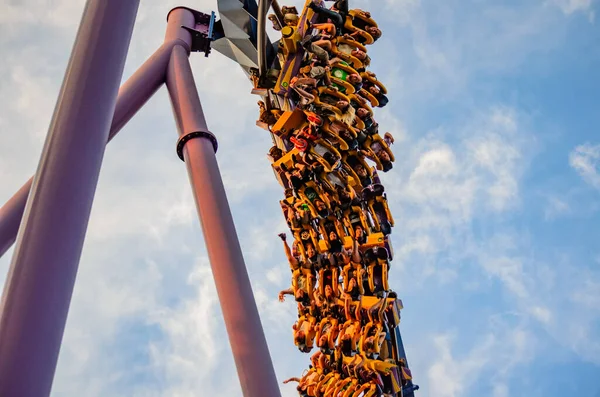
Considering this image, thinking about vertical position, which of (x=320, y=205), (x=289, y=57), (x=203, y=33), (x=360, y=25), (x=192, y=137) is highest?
(x=360, y=25)

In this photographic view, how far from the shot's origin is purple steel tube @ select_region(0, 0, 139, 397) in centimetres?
232

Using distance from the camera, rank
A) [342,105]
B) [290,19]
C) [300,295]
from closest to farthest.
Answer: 1. [342,105]
2. [290,19]
3. [300,295]

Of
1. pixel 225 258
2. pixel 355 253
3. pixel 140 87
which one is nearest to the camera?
pixel 225 258

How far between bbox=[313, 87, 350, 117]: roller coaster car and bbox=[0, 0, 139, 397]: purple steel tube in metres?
4.61

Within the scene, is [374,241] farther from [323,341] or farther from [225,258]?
[225,258]

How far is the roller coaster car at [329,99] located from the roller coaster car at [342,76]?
0.19 m

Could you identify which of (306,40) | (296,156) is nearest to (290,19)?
(306,40)

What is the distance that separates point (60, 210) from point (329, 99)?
227 inches

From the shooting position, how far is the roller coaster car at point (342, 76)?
8.28 meters

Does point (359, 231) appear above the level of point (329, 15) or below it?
below

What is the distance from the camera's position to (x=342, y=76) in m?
8.34

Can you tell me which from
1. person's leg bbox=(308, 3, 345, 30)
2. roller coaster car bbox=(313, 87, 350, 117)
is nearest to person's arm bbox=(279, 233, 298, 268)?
roller coaster car bbox=(313, 87, 350, 117)

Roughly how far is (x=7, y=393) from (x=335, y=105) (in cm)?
629

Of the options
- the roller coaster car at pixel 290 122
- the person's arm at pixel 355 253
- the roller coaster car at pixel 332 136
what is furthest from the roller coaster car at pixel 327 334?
the roller coaster car at pixel 290 122
